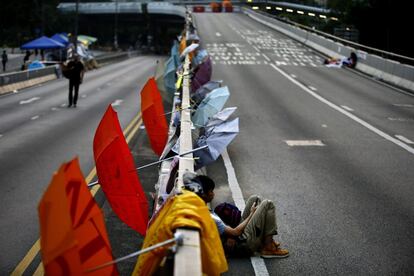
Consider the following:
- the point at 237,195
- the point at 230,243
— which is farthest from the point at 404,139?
the point at 230,243

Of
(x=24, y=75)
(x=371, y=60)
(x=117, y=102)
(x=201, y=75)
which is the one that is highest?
(x=371, y=60)

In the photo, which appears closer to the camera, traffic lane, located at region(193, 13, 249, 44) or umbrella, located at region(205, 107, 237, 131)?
umbrella, located at region(205, 107, 237, 131)

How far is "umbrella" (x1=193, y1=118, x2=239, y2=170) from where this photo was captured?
9.75 meters

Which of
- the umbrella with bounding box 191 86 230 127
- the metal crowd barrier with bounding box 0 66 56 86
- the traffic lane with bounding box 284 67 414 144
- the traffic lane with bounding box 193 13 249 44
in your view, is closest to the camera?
the umbrella with bounding box 191 86 230 127

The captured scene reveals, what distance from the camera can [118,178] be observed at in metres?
7.12

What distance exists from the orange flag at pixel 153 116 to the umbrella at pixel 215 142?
147cm

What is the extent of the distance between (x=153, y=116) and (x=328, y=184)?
3.50 metres

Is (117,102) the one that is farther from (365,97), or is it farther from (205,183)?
(205,183)

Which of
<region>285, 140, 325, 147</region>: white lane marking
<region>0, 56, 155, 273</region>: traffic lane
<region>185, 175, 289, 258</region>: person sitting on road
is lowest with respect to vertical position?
<region>0, 56, 155, 273</region>: traffic lane

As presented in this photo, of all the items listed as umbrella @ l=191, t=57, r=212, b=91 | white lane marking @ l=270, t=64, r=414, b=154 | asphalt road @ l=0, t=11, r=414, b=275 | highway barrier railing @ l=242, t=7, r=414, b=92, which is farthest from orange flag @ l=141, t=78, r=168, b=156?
highway barrier railing @ l=242, t=7, r=414, b=92

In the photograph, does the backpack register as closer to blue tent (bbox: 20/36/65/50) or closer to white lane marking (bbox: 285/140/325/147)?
white lane marking (bbox: 285/140/325/147)

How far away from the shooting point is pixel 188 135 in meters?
9.24

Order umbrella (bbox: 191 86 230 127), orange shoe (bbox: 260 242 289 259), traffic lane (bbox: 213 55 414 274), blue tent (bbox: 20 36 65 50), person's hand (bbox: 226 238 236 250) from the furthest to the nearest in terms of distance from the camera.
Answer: blue tent (bbox: 20 36 65 50) < umbrella (bbox: 191 86 230 127) < traffic lane (bbox: 213 55 414 274) < orange shoe (bbox: 260 242 289 259) < person's hand (bbox: 226 238 236 250)

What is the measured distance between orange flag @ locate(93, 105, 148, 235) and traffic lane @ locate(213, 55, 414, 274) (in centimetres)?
176
